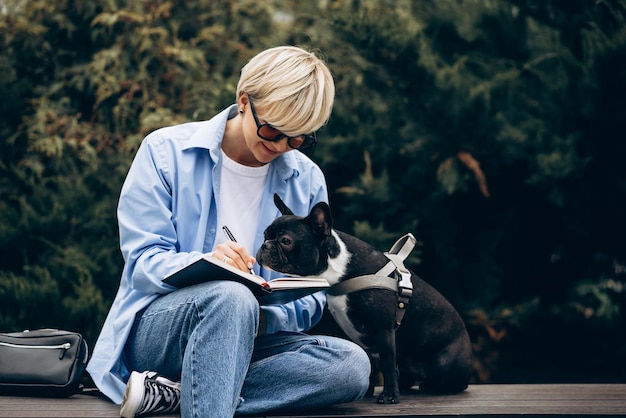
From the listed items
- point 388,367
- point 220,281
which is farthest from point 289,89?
point 388,367

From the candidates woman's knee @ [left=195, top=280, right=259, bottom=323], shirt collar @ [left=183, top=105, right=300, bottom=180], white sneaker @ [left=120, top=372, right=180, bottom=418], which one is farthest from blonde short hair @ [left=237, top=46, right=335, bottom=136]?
white sneaker @ [left=120, top=372, right=180, bottom=418]

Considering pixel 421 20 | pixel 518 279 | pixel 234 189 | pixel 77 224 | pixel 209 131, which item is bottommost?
pixel 518 279

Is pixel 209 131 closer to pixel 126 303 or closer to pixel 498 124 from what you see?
pixel 126 303

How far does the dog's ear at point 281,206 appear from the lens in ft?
10.6

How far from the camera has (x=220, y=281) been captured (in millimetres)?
2623

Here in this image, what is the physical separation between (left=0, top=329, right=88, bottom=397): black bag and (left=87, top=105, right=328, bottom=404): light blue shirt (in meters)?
0.11

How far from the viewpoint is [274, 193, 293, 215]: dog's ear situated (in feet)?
10.6

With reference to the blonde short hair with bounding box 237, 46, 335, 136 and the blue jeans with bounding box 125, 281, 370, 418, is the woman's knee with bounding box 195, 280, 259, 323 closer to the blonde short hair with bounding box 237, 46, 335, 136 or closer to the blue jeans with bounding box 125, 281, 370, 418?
the blue jeans with bounding box 125, 281, 370, 418

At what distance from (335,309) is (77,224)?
2.02m

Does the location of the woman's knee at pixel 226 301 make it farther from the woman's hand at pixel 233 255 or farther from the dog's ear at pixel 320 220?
the dog's ear at pixel 320 220

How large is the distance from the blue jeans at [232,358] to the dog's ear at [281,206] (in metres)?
0.51

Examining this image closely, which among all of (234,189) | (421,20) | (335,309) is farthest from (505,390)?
(421,20)

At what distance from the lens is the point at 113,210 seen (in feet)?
15.2

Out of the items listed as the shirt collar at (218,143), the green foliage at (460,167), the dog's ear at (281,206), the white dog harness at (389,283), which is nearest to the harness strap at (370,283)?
the white dog harness at (389,283)
